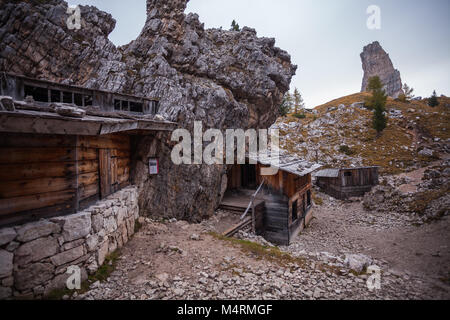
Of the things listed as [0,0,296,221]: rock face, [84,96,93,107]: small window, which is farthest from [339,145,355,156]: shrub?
[84,96,93,107]: small window

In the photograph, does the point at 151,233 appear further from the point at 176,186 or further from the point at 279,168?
the point at 279,168

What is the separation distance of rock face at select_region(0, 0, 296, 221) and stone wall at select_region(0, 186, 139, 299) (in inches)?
161

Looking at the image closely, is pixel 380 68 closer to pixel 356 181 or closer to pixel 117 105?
pixel 356 181

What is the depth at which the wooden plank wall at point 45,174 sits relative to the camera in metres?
4.43

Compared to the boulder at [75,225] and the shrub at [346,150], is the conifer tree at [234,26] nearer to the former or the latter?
the shrub at [346,150]

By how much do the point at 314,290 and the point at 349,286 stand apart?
3.82ft

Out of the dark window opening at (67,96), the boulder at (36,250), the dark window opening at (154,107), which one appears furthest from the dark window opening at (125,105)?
the boulder at (36,250)

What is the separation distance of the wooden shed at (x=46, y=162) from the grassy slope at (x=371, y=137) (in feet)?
113

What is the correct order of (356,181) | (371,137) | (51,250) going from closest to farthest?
(51,250)
(356,181)
(371,137)

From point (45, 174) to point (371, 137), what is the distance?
49318mm

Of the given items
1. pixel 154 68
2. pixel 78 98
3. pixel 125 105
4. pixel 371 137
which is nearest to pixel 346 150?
pixel 371 137

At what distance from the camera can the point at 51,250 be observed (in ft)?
15.4

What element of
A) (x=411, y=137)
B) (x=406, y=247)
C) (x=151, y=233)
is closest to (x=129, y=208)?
(x=151, y=233)
